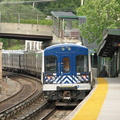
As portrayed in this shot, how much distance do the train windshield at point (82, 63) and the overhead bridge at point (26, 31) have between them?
87.5 feet

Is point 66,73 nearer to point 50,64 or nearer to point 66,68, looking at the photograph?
point 66,68

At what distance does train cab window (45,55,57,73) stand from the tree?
16897mm

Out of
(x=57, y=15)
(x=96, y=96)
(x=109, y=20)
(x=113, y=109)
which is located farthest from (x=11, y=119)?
(x=57, y=15)

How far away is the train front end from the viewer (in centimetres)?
2098

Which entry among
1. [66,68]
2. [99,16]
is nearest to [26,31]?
[99,16]

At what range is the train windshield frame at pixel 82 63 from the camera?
21.5 meters

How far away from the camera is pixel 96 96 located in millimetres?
19000

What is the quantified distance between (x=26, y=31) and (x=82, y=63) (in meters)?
27.1

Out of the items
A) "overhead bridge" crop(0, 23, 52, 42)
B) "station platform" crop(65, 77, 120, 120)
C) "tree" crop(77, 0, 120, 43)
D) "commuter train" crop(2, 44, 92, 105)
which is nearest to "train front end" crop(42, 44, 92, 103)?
"commuter train" crop(2, 44, 92, 105)

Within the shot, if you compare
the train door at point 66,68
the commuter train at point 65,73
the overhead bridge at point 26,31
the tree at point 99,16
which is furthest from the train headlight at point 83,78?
the overhead bridge at point 26,31

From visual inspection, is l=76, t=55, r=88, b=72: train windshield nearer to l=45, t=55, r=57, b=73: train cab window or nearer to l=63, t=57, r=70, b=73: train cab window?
l=63, t=57, r=70, b=73: train cab window

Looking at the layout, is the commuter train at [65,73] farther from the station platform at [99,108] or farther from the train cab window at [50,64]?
the station platform at [99,108]

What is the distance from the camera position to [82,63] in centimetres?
2159

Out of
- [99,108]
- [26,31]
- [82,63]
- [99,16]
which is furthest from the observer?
[26,31]
